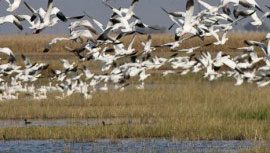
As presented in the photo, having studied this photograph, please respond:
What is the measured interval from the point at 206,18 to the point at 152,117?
482 cm

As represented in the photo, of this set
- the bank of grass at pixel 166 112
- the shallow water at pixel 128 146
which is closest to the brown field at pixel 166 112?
the bank of grass at pixel 166 112

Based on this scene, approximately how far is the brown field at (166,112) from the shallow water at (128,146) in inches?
15.5

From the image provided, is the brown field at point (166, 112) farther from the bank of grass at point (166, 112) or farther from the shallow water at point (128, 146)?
the shallow water at point (128, 146)

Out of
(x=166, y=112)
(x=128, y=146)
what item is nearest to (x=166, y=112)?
(x=166, y=112)

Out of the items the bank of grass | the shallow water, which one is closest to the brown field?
the bank of grass

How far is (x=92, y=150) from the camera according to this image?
14258 mm

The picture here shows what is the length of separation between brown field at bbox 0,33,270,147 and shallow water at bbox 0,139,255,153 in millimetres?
395

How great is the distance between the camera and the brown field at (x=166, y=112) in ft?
52.2

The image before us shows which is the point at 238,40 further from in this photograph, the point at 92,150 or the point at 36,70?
the point at 92,150

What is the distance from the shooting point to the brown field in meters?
15.9

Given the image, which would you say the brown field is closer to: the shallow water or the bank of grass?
the bank of grass

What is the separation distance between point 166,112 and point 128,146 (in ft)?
16.4

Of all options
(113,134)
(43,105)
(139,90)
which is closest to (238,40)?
(139,90)

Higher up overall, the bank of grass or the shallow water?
the bank of grass
